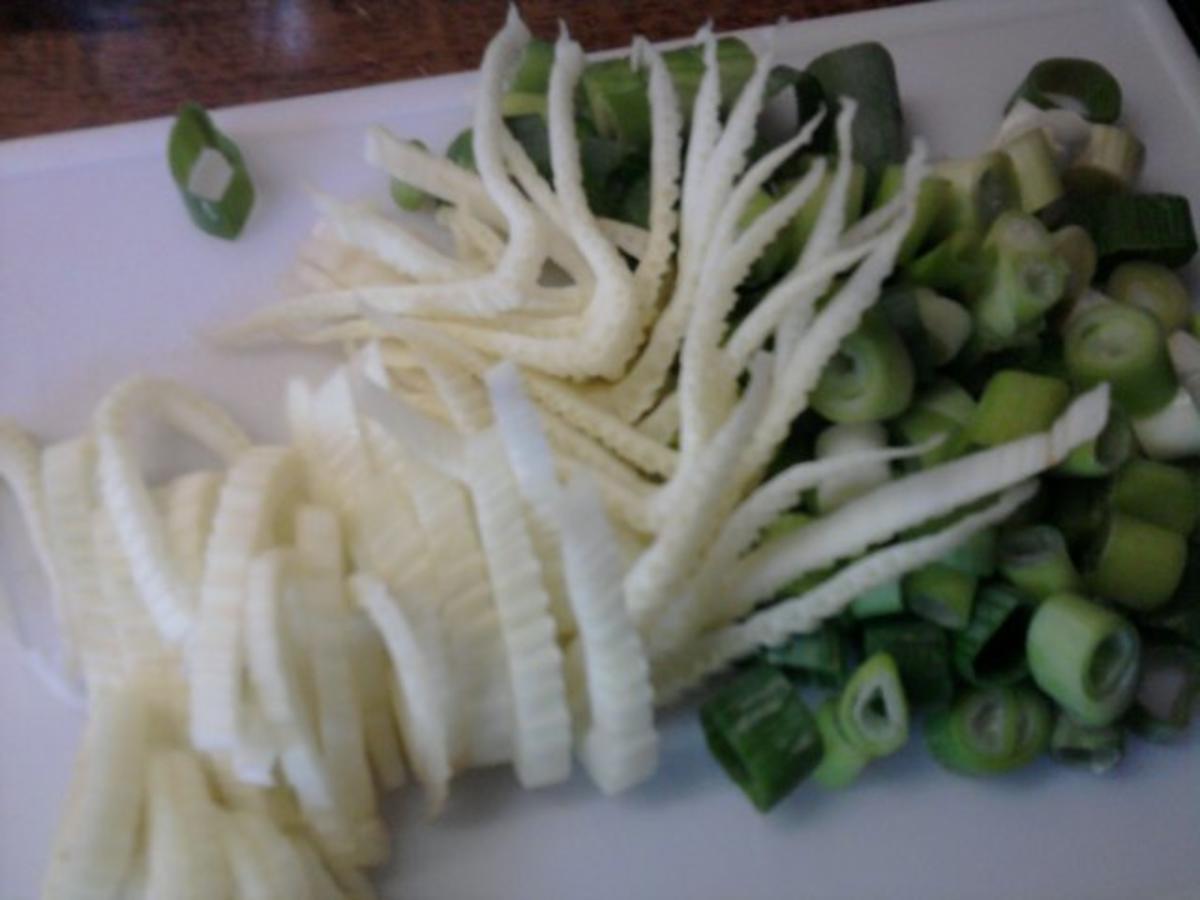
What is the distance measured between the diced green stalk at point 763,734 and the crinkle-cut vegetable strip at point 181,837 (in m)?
0.42

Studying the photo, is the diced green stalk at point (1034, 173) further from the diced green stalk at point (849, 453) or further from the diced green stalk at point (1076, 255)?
the diced green stalk at point (849, 453)

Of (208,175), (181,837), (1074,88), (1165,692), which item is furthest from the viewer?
(1074,88)

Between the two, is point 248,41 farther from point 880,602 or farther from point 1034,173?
point 880,602

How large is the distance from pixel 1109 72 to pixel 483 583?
1.00 meters

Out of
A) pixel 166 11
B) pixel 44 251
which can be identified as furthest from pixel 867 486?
pixel 166 11

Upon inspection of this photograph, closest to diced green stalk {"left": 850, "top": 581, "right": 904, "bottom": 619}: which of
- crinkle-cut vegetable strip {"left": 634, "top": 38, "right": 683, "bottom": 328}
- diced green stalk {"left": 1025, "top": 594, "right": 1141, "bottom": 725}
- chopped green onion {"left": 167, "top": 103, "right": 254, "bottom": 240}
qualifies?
diced green stalk {"left": 1025, "top": 594, "right": 1141, "bottom": 725}

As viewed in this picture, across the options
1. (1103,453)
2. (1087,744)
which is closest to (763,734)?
(1087,744)

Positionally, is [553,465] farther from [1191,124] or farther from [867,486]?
[1191,124]

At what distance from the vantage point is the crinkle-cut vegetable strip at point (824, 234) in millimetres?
1245

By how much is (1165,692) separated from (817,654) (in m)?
0.34

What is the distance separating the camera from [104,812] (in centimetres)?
107

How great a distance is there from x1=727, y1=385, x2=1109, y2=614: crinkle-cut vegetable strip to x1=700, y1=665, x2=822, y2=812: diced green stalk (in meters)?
0.08

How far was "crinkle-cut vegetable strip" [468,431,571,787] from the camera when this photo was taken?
1.13m

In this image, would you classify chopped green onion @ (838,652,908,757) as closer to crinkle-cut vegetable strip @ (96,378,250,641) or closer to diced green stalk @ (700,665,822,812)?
diced green stalk @ (700,665,822,812)
